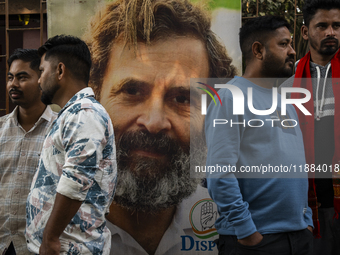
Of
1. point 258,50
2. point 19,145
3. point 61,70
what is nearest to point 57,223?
point 61,70

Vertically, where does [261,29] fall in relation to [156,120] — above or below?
above

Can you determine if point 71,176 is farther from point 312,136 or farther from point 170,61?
point 170,61

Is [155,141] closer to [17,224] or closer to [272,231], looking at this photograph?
[17,224]

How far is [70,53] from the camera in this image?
2166mm

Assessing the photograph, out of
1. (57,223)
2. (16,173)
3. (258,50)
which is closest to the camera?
(57,223)

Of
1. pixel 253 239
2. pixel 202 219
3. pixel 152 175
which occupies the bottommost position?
pixel 202 219

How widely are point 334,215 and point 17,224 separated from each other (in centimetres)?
247

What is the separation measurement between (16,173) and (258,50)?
6.72 feet

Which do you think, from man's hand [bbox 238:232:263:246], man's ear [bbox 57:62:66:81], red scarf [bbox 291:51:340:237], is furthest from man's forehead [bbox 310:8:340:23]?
man's ear [bbox 57:62:66:81]

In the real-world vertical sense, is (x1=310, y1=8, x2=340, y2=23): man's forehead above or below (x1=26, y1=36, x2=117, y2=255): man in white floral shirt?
above

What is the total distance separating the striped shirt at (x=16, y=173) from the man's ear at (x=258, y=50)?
5.76 ft

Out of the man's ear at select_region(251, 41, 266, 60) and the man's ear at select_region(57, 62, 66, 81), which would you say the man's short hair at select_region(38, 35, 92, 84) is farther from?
the man's ear at select_region(251, 41, 266, 60)

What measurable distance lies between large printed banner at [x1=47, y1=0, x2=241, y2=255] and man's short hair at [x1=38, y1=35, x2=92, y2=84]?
5.12 ft

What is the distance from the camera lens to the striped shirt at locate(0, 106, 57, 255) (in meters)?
2.71
